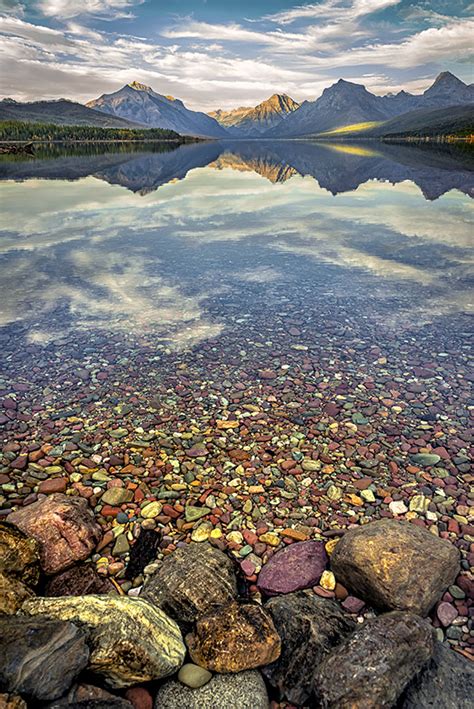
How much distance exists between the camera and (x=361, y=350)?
15344 millimetres

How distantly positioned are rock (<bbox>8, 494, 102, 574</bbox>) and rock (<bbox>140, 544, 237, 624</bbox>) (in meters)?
1.42

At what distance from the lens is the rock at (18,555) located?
6547 millimetres

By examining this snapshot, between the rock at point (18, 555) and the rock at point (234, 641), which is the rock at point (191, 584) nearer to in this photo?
the rock at point (234, 641)

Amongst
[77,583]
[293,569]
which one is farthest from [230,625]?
[77,583]

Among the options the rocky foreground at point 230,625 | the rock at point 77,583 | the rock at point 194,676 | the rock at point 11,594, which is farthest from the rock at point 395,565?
the rock at point 11,594

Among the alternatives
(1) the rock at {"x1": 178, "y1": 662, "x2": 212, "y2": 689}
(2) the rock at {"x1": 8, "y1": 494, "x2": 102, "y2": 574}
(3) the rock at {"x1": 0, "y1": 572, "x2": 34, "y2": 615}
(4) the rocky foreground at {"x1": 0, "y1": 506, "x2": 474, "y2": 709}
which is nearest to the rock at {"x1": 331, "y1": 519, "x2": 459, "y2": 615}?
(4) the rocky foreground at {"x1": 0, "y1": 506, "x2": 474, "y2": 709}

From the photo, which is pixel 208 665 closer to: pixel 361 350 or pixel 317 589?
pixel 317 589

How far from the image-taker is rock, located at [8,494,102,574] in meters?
7.26

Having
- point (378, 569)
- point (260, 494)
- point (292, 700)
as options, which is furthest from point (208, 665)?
point (260, 494)

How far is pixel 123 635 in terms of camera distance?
5379 millimetres

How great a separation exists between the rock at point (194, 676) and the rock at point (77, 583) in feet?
6.66

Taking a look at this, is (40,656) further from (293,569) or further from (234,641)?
(293,569)

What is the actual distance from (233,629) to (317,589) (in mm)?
2009

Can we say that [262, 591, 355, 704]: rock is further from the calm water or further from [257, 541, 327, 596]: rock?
the calm water
